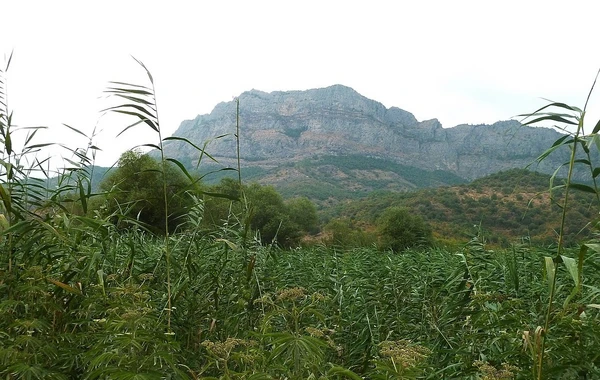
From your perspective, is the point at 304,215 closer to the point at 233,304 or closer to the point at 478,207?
the point at 478,207

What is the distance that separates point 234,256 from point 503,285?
2590 millimetres

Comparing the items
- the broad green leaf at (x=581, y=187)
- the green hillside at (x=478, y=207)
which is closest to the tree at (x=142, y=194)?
the broad green leaf at (x=581, y=187)

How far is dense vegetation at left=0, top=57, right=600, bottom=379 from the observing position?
1813 millimetres

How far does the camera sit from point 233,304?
335 cm

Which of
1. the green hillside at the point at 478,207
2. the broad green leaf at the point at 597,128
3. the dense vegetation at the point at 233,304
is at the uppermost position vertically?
the broad green leaf at the point at 597,128

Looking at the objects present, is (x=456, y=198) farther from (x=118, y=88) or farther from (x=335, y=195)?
(x=118, y=88)

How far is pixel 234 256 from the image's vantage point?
12.9 ft

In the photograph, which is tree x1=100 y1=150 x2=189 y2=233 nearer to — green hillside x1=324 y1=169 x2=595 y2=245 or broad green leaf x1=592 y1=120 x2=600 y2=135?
broad green leaf x1=592 y1=120 x2=600 y2=135

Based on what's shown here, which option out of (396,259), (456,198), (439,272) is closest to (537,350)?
(439,272)

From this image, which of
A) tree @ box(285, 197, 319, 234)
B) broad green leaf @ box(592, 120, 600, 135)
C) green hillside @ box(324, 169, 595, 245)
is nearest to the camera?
broad green leaf @ box(592, 120, 600, 135)

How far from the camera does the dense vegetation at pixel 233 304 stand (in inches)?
71.4

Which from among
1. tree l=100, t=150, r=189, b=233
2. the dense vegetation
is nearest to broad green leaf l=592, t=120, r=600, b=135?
the dense vegetation

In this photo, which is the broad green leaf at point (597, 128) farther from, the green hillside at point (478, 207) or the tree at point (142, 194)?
the green hillside at point (478, 207)

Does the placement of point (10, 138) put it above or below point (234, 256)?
above
